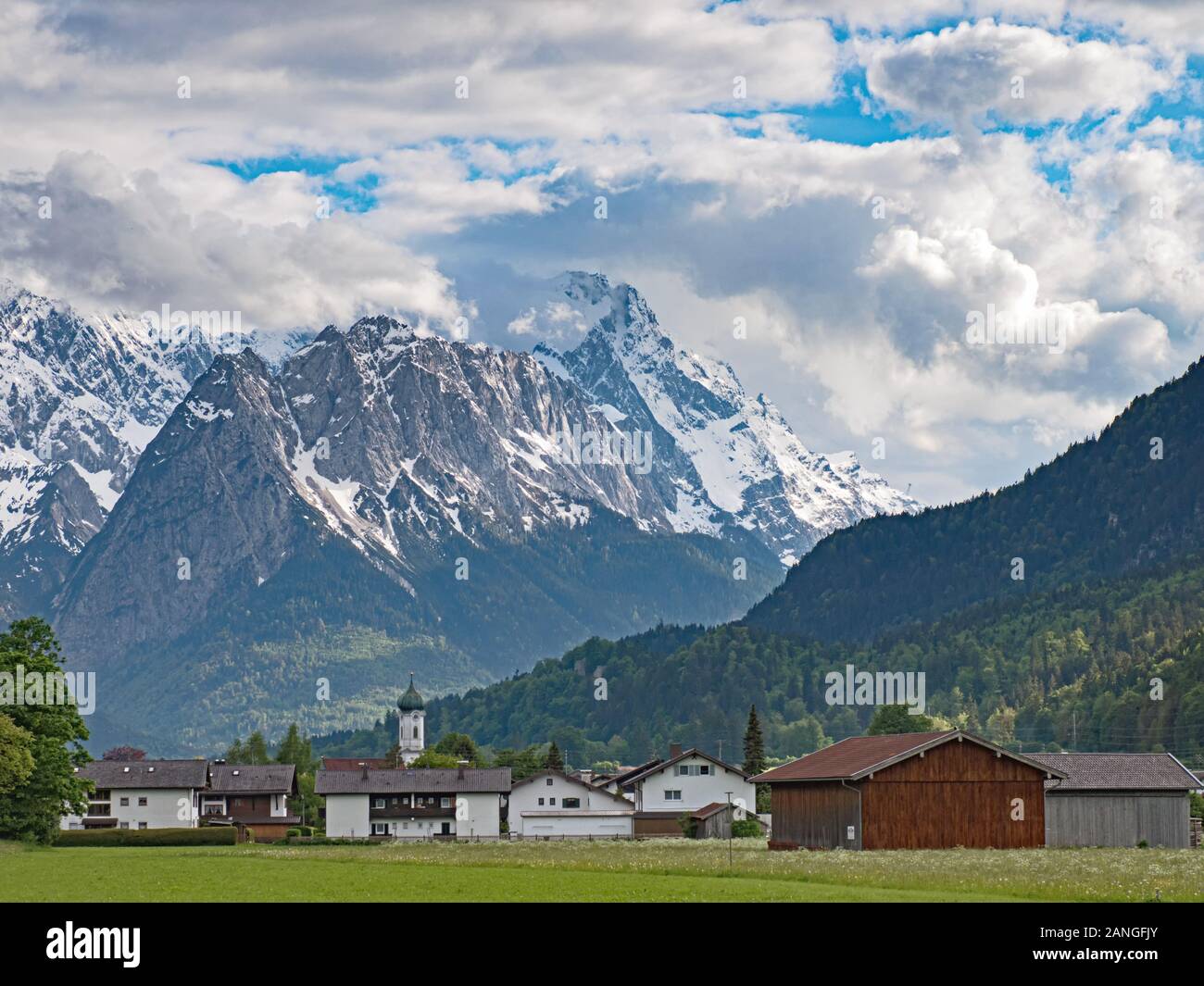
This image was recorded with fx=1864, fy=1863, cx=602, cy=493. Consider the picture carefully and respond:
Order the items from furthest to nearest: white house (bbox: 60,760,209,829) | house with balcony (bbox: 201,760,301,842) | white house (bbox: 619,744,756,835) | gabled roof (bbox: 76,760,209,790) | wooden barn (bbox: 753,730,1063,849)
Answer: house with balcony (bbox: 201,760,301,842)
gabled roof (bbox: 76,760,209,790)
white house (bbox: 60,760,209,829)
white house (bbox: 619,744,756,835)
wooden barn (bbox: 753,730,1063,849)

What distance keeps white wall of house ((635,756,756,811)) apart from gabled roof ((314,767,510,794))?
1116 centimetres

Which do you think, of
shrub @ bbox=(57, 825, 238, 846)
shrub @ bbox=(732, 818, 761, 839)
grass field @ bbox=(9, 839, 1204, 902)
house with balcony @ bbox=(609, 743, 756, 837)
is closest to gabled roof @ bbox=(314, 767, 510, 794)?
house with balcony @ bbox=(609, 743, 756, 837)

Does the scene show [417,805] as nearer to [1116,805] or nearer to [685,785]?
[685,785]

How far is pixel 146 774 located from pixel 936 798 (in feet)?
310

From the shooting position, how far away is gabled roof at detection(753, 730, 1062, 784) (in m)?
89.4

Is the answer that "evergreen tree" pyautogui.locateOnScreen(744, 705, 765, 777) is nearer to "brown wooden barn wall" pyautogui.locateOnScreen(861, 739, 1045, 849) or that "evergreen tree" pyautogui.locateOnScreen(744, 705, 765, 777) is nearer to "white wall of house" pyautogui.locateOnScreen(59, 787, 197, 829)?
"white wall of house" pyautogui.locateOnScreen(59, 787, 197, 829)

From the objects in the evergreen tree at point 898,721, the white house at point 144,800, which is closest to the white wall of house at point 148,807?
the white house at point 144,800

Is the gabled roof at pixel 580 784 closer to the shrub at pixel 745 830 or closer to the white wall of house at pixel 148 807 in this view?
the shrub at pixel 745 830

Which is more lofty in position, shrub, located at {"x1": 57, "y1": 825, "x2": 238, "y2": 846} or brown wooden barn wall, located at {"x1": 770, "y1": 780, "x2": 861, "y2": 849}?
brown wooden barn wall, located at {"x1": 770, "y1": 780, "x2": 861, "y2": 849}

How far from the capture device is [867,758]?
305 ft

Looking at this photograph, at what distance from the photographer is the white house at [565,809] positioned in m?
138

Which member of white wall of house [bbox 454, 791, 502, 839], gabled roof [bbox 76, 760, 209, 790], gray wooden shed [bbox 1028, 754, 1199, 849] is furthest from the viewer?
gabled roof [bbox 76, 760, 209, 790]
